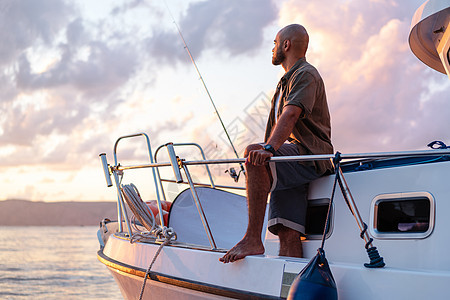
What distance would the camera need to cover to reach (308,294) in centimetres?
271

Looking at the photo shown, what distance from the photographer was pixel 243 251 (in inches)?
139

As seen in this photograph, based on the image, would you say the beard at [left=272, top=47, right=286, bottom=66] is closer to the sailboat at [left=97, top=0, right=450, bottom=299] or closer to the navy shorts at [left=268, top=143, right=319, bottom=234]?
the navy shorts at [left=268, top=143, right=319, bottom=234]

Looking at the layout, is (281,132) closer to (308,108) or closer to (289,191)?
(308,108)

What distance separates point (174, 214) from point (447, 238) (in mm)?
2711

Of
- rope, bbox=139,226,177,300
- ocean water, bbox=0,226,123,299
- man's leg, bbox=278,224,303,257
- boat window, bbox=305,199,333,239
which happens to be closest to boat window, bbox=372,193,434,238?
boat window, bbox=305,199,333,239

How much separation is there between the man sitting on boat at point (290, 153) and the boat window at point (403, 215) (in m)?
0.53

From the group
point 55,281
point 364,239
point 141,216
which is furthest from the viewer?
point 55,281

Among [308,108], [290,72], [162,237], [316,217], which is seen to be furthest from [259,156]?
[162,237]

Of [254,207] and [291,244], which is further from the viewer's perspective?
[291,244]

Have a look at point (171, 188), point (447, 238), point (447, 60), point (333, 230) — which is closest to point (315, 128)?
point (333, 230)

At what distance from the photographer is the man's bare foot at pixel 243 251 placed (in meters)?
3.52

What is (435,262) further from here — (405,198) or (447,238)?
(405,198)

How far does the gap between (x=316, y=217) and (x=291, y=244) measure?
256 millimetres

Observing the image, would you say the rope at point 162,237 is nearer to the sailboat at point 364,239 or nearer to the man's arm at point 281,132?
the sailboat at point 364,239
